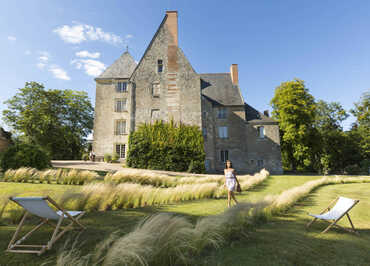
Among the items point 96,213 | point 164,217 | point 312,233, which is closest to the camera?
point 164,217

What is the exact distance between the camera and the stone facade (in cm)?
2141

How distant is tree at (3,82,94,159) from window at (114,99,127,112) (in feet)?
38.5

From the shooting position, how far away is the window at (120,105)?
1003 inches

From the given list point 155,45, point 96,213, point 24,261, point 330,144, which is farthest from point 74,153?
point 330,144

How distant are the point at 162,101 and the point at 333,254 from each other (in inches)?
763

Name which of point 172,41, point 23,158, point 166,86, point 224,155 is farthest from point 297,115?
point 23,158

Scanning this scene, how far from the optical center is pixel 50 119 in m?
31.2

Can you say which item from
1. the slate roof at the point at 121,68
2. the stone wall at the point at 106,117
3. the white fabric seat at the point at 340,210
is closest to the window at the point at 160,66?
the stone wall at the point at 106,117

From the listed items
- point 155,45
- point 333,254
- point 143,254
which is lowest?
point 333,254

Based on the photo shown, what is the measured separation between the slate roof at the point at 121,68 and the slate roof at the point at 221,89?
33.4 feet

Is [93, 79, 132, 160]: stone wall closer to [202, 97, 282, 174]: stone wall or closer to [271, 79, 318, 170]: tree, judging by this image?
[202, 97, 282, 174]: stone wall

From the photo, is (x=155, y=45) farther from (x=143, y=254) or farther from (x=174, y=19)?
(x=143, y=254)

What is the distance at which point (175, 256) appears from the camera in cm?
296

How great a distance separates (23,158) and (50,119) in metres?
23.2
